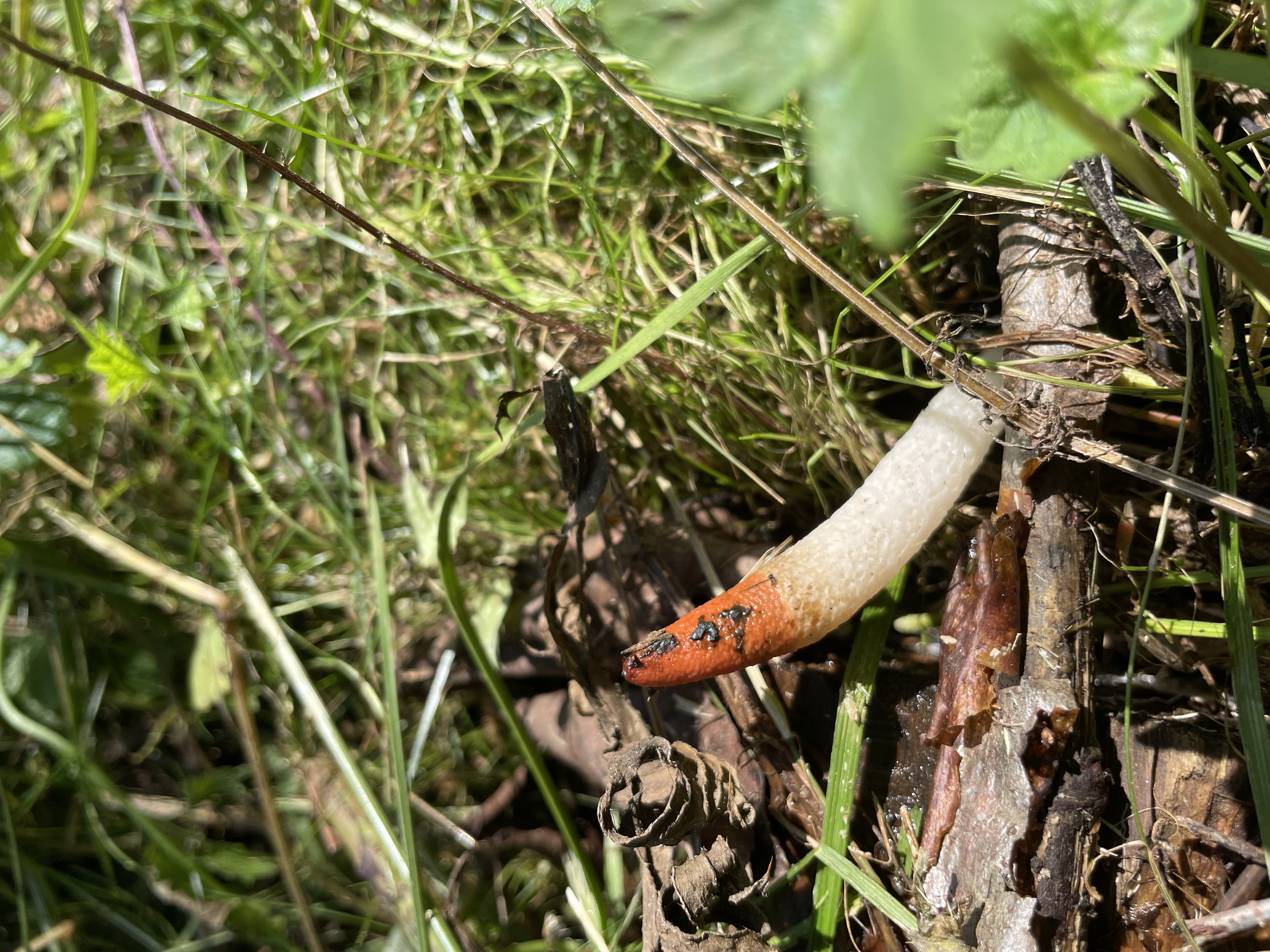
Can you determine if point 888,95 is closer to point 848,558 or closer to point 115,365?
point 848,558

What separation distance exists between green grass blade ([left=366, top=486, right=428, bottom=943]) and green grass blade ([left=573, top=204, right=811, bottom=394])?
0.83 m

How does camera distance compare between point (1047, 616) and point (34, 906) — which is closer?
point (1047, 616)

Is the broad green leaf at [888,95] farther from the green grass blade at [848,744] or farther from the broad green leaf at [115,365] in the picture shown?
the broad green leaf at [115,365]

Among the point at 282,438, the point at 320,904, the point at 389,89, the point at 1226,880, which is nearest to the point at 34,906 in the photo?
the point at 320,904

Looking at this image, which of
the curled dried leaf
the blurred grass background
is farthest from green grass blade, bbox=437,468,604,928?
the curled dried leaf

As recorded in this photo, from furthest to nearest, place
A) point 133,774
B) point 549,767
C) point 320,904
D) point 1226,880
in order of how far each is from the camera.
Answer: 1. point 133,774
2. point 320,904
3. point 549,767
4. point 1226,880

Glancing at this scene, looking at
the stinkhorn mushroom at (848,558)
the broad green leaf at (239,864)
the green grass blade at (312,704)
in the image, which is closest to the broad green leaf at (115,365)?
the green grass blade at (312,704)

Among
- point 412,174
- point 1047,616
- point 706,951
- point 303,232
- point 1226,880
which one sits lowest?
point 706,951

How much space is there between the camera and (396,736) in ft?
6.78

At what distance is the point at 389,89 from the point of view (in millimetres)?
2518

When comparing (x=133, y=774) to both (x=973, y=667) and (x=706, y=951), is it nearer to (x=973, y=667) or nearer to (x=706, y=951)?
(x=706, y=951)

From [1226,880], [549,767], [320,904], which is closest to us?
[1226,880]

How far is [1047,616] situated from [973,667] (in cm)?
17

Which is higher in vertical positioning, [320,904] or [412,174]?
[412,174]
